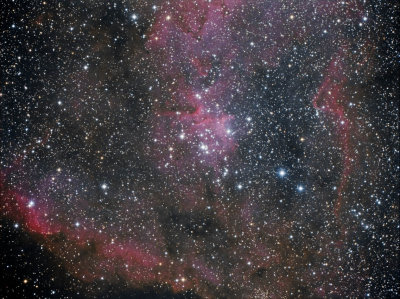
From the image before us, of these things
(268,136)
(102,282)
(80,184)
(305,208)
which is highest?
(268,136)

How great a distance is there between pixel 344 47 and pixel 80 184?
2.31m

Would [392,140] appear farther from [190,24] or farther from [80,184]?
[80,184]

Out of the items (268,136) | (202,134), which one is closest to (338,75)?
(268,136)

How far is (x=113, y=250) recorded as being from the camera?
192cm

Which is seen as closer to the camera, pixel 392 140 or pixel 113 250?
pixel 113 250

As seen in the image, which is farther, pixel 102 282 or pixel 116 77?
pixel 102 282

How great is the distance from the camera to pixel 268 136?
6.22 feet

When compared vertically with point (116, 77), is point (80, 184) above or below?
below

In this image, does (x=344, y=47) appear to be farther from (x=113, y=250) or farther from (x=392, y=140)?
(x=113, y=250)

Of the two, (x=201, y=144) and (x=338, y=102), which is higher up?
(x=338, y=102)

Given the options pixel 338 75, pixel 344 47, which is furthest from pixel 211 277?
pixel 344 47

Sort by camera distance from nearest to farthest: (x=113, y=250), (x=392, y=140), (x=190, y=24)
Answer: (x=190, y=24) → (x=113, y=250) → (x=392, y=140)

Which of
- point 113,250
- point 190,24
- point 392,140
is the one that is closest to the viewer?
point 190,24

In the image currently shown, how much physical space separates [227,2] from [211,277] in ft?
7.00
